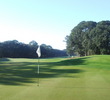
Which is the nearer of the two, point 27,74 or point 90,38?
point 27,74

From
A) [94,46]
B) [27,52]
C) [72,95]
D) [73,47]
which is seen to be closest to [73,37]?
[73,47]

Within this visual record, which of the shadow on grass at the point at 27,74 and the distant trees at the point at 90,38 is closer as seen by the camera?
the shadow on grass at the point at 27,74

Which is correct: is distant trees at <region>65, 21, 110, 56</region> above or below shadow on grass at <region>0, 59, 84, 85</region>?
above

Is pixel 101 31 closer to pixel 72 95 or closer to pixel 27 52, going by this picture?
pixel 27 52

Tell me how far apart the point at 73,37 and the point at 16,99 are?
55405 mm

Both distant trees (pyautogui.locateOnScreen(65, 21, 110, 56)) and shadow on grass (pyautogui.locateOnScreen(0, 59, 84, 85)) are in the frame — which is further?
distant trees (pyautogui.locateOnScreen(65, 21, 110, 56))

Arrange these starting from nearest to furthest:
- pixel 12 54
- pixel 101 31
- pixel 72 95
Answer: pixel 72 95, pixel 101 31, pixel 12 54

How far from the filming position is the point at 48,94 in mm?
6816

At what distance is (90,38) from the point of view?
182 feet

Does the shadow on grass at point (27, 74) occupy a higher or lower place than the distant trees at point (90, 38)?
lower

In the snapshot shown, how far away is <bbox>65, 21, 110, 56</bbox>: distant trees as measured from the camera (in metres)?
52.3

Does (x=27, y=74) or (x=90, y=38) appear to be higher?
(x=90, y=38)

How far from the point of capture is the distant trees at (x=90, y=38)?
5231cm

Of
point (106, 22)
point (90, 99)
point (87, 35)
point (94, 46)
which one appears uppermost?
point (106, 22)
